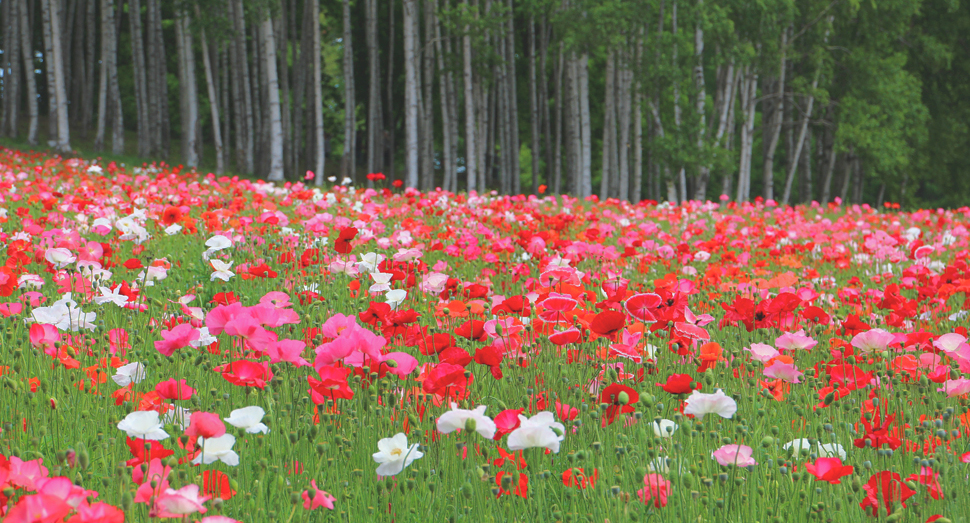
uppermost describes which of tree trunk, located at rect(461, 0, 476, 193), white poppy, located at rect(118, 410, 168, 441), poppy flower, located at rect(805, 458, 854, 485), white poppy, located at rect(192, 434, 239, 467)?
tree trunk, located at rect(461, 0, 476, 193)

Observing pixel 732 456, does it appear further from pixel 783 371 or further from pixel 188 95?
pixel 188 95

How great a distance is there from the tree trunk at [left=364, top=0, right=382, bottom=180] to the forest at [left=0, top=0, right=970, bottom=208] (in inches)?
2.6

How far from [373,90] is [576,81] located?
5986 millimetres

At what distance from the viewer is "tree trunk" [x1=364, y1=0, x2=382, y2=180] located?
792 inches

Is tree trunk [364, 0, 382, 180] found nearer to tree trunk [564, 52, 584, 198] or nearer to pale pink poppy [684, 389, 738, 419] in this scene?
tree trunk [564, 52, 584, 198]

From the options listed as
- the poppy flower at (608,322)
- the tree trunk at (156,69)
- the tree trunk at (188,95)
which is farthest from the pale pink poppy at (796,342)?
the tree trunk at (156,69)

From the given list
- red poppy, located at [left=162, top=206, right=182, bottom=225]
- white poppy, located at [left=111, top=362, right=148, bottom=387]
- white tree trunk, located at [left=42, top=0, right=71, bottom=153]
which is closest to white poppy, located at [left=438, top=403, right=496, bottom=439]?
white poppy, located at [left=111, top=362, right=148, bottom=387]

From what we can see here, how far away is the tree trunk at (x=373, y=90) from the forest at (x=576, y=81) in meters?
0.07

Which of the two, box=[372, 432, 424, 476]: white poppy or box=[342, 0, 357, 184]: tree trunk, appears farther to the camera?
box=[342, 0, 357, 184]: tree trunk

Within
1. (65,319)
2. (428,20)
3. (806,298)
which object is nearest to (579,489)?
(806,298)

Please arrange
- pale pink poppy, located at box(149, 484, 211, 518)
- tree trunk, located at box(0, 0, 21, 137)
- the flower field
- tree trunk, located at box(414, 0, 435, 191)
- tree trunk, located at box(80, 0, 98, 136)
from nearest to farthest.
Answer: pale pink poppy, located at box(149, 484, 211, 518) < the flower field < tree trunk, located at box(414, 0, 435, 191) < tree trunk, located at box(0, 0, 21, 137) < tree trunk, located at box(80, 0, 98, 136)

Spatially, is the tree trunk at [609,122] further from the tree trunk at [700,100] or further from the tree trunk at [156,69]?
the tree trunk at [156,69]

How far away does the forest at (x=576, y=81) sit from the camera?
53.2 ft

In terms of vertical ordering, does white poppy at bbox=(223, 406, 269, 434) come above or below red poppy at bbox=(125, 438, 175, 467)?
above
